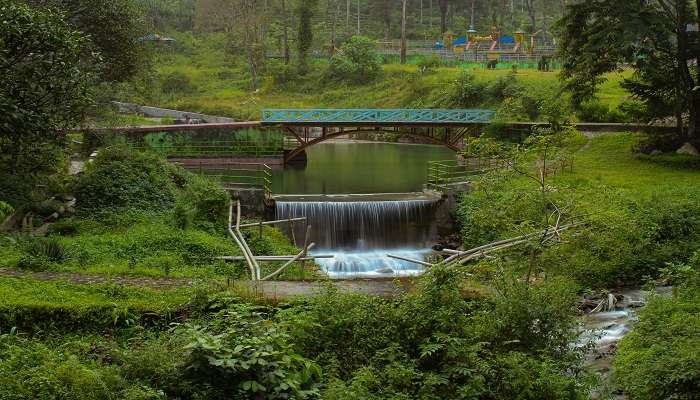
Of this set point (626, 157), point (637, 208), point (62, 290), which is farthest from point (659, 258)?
point (62, 290)

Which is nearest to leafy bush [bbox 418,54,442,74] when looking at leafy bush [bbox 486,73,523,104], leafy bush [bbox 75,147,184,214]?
leafy bush [bbox 486,73,523,104]

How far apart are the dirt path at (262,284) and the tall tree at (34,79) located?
382 centimetres

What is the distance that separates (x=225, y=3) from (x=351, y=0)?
18259mm

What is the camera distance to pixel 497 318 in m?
11.1

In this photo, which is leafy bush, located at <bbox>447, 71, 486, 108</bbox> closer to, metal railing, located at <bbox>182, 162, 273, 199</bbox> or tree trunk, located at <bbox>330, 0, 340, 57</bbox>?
tree trunk, located at <bbox>330, 0, 340, 57</bbox>

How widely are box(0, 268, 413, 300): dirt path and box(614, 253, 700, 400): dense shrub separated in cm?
377

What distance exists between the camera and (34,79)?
16.7 meters

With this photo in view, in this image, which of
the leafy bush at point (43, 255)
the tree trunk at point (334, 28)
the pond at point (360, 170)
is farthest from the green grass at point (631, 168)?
the tree trunk at point (334, 28)

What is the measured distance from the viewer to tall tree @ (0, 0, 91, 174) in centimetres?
1594

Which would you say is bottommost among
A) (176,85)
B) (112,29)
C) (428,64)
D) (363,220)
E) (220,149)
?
(363,220)

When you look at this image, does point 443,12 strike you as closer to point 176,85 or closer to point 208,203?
point 176,85

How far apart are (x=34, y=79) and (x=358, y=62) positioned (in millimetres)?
39975

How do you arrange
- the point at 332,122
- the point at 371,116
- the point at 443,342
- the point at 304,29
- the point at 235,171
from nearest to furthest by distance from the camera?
the point at 443,342 → the point at 235,171 → the point at 332,122 → the point at 371,116 → the point at 304,29

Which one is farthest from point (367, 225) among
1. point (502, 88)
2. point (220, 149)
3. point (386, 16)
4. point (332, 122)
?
point (386, 16)
